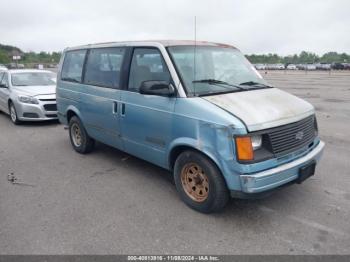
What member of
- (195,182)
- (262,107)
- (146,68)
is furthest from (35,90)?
(262,107)

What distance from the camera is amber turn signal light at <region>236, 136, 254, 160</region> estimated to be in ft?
10.5

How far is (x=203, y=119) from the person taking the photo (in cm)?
345

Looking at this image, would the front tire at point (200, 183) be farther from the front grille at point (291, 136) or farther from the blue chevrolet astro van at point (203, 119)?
the front grille at point (291, 136)

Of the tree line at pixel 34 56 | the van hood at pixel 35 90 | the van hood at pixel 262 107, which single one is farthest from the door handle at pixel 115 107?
the tree line at pixel 34 56

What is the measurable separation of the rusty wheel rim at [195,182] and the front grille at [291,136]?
0.85 metres

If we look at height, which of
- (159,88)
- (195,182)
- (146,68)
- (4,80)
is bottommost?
(195,182)

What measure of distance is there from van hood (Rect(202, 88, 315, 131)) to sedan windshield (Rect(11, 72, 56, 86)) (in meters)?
7.87

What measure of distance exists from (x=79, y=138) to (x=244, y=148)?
3.87m

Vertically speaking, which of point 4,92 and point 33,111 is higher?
point 4,92

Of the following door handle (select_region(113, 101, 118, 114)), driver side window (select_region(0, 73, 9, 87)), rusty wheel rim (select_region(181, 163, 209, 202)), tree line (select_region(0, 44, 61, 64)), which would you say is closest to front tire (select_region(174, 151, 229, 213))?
rusty wheel rim (select_region(181, 163, 209, 202))

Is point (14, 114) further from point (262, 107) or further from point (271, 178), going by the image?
point (271, 178)

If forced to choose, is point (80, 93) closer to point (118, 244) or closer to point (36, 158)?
point (36, 158)

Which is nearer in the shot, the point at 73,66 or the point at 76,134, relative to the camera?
the point at 73,66

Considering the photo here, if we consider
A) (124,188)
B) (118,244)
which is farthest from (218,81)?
(118,244)
